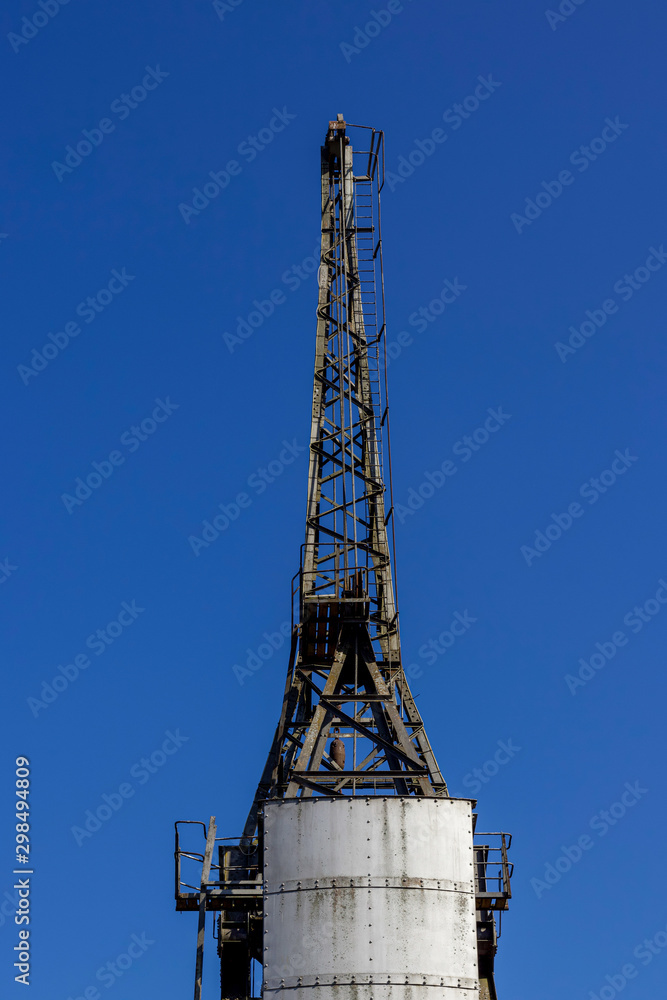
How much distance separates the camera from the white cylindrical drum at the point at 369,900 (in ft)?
127

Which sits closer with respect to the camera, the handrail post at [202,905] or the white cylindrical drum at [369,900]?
the white cylindrical drum at [369,900]

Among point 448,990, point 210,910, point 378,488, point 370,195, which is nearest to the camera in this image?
point 448,990

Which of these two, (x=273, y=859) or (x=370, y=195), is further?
(x=370, y=195)

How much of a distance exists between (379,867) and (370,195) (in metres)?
23.5

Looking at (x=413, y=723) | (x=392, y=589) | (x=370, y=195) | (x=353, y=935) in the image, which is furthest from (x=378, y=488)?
(x=353, y=935)

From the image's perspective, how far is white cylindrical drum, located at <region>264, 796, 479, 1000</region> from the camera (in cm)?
3856

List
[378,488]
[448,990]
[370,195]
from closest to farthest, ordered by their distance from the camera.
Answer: [448,990]
[378,488]
[370,195]

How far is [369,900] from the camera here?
3912 centimetres

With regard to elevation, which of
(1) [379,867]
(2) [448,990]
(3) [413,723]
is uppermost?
(3) [413,723]

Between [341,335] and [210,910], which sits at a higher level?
[341,335]

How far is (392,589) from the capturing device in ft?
157

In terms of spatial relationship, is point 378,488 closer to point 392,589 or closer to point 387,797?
point 392,589

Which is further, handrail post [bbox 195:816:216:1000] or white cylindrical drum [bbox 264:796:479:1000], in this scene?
handrail post [bbox 195:816:216:1000]

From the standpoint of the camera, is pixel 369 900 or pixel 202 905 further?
pixel 202 905
